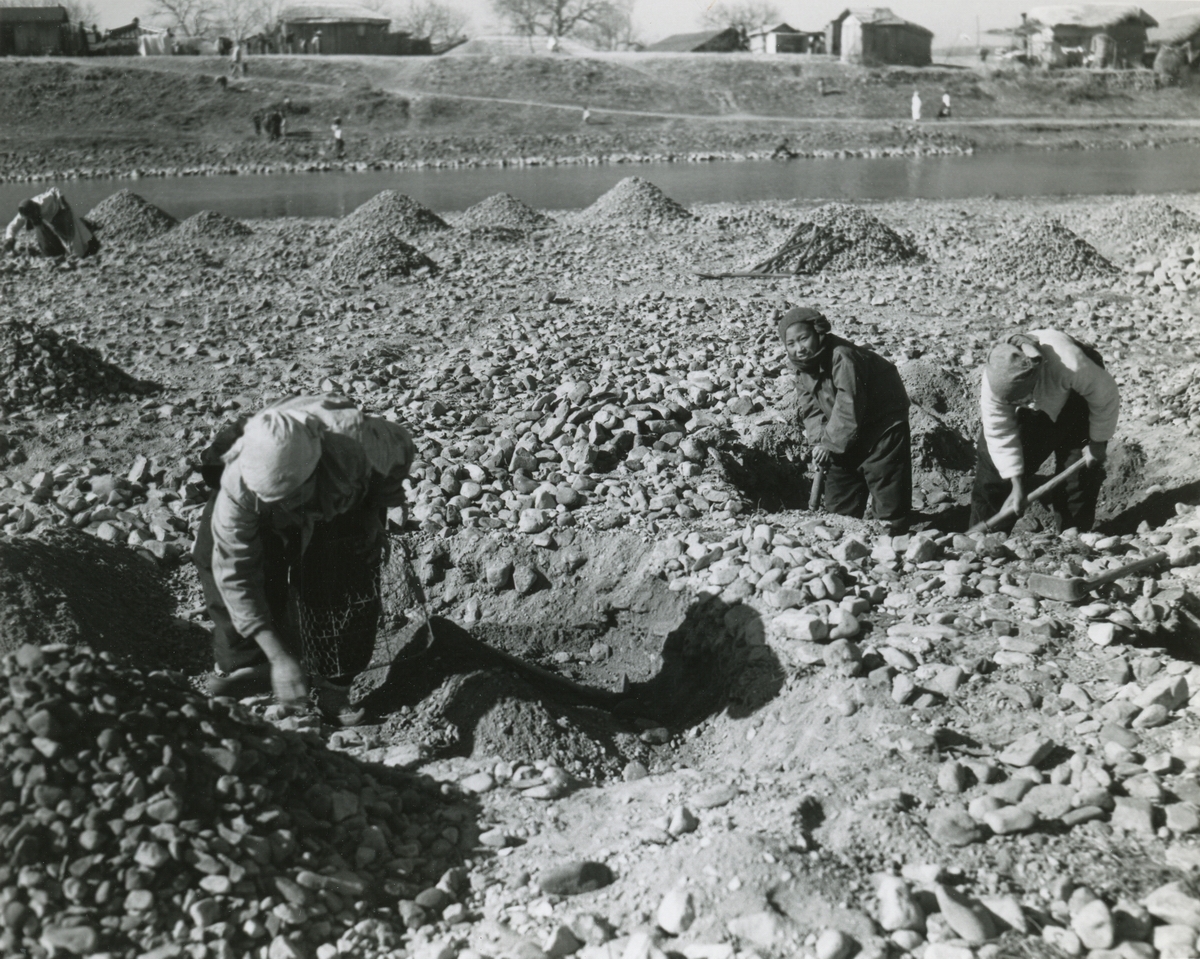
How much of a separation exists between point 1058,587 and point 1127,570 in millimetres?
320

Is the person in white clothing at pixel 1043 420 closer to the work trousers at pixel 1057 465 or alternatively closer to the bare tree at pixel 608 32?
the work trousers at pixel 1057 465

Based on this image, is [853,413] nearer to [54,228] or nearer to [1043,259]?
[1043,259]

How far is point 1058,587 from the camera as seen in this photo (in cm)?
382

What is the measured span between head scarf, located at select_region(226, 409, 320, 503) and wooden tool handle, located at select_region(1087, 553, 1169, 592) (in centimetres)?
260

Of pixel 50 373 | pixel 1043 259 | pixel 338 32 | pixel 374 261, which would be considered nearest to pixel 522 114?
pixel 338 32

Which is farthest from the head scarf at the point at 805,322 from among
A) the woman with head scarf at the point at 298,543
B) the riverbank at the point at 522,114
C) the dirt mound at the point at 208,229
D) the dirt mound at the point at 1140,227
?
the riverbank at the point at 522,114

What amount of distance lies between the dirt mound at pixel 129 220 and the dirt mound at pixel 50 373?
7.13 m

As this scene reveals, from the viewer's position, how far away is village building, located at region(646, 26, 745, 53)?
47844mm

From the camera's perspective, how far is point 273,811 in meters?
2.71

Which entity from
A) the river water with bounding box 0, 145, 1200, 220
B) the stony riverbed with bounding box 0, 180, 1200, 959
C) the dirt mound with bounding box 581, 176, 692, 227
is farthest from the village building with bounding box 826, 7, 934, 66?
the stony riverbed with bounding box 0, 180, 1200, 959

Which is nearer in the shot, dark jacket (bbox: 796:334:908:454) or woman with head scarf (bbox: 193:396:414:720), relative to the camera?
woman with head scarf (bbox: 193:396:414:720)

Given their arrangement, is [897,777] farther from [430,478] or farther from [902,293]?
[902,293]

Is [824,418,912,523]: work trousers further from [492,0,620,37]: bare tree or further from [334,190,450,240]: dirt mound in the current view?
[492,0,620,37]: bare tree

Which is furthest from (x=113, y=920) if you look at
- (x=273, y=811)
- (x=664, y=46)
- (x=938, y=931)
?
(x=664, y=46)
